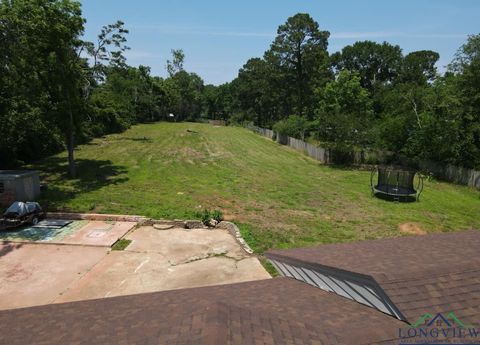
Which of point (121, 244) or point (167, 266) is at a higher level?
point (121, 244)

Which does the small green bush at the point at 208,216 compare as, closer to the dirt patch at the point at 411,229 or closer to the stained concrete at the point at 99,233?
the stained concrete at the point at 99,233

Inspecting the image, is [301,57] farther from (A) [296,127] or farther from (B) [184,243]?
(B) [184,243]

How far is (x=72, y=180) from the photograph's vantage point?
24.3 m

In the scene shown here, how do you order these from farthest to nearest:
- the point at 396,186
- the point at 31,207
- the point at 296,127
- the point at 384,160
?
the point at 296,127, the point at 384,160, the point at 396,186, the point at 31,207

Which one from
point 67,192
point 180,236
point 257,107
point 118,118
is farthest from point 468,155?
point 257,107

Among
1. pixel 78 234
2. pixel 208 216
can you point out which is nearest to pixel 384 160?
pixel 208 216

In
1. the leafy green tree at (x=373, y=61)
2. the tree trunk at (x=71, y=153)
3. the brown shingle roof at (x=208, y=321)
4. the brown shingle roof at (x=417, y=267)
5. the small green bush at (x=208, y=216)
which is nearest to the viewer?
the brown shingle roof at (x=208, y=321)

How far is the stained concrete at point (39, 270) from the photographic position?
1059 cm

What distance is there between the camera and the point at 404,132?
33312mm

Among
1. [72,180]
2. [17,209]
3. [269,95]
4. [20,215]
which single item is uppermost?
[269,95]

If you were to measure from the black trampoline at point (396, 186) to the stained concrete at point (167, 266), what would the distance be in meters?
12.4

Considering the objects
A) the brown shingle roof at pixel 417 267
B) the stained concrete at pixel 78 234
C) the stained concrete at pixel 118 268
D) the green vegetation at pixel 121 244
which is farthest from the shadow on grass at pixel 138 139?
the brown shingle roof at pixel 417 267

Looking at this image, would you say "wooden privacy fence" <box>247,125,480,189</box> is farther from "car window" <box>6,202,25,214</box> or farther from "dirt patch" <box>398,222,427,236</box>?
"car window" <box>6,202,25,214</box>

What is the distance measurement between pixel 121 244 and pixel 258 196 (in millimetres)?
9970
